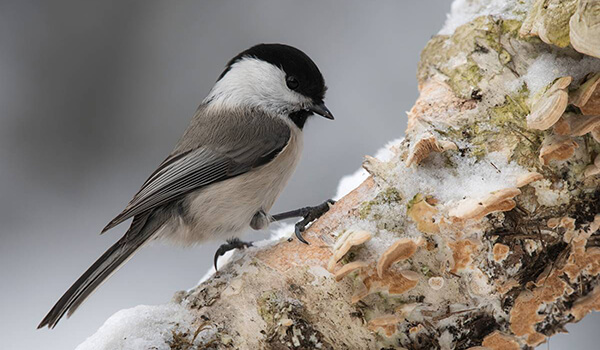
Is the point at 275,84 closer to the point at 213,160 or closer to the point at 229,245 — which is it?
the point at 213,160

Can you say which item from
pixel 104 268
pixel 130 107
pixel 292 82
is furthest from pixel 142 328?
pixel 130 107

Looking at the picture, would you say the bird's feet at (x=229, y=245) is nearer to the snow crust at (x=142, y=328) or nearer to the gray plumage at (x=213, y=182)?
the gray plumage at (x=213, y=182)

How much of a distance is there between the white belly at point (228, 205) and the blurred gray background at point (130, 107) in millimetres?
610

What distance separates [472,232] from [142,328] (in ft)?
1.86

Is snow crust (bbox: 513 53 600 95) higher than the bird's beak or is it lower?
higher

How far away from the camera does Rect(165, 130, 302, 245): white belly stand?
1.43m

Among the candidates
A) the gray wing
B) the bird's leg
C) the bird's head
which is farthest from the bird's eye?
the bird's leg

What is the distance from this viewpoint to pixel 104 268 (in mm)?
1265

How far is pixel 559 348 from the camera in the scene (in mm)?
1927

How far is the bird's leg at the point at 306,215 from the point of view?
3.34ft

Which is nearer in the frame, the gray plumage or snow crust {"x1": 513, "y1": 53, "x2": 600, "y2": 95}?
snow crust {"x1": 513, "y1": 53, "x2": 600, "y2": 95}

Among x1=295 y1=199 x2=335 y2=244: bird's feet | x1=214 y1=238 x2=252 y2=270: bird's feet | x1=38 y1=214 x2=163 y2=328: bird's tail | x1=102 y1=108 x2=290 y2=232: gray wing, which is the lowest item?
x1=214 y1=238 x2=252 y2=270: bird's feet

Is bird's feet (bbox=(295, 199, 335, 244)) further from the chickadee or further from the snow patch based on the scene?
the snow patch

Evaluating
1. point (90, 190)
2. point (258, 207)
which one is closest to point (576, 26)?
point (258, 207)
